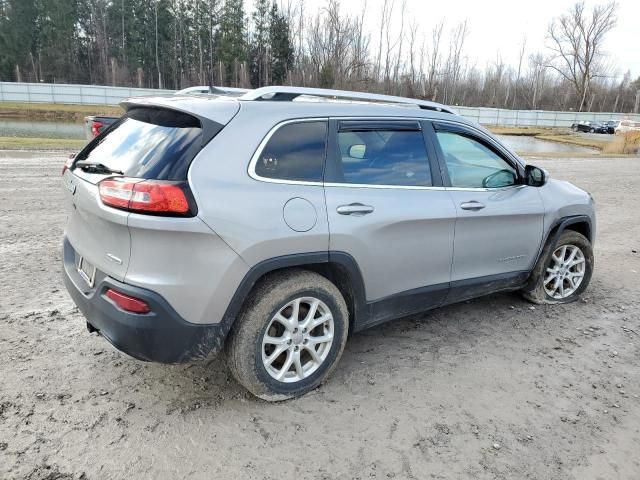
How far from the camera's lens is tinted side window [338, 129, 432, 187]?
327 centimetres

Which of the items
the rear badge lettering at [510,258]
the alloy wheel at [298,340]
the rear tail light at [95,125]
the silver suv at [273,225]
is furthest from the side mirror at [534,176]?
the rear tail light at [95,125]

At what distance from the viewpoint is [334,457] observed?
263cm

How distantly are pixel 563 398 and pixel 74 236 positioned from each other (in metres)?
3.38

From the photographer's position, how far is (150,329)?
262 cm

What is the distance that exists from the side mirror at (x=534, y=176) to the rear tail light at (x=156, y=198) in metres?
3.05

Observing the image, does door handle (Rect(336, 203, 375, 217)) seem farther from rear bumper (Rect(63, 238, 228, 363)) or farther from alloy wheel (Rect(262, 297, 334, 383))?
rear bumper (Rect(63, 238, 228, 363))

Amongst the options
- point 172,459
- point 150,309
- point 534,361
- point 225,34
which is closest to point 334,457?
point 172,459

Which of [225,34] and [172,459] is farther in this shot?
[225,34]

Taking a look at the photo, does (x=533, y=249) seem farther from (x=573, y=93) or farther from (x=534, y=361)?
(x=573, y=93)

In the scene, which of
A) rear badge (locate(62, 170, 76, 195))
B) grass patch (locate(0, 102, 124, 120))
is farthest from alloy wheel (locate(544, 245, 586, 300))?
grass patch (locate(0, 102, 124, 120))

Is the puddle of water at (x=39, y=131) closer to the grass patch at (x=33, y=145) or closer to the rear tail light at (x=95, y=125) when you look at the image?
the grass patch at (x=33, y=145)

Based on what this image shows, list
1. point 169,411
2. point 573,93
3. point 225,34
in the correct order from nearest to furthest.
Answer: point 169,411
point 225,34
point 573,93

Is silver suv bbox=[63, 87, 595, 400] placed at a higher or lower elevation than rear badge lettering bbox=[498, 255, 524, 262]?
higher

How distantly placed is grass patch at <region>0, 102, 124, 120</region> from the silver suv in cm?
3746
